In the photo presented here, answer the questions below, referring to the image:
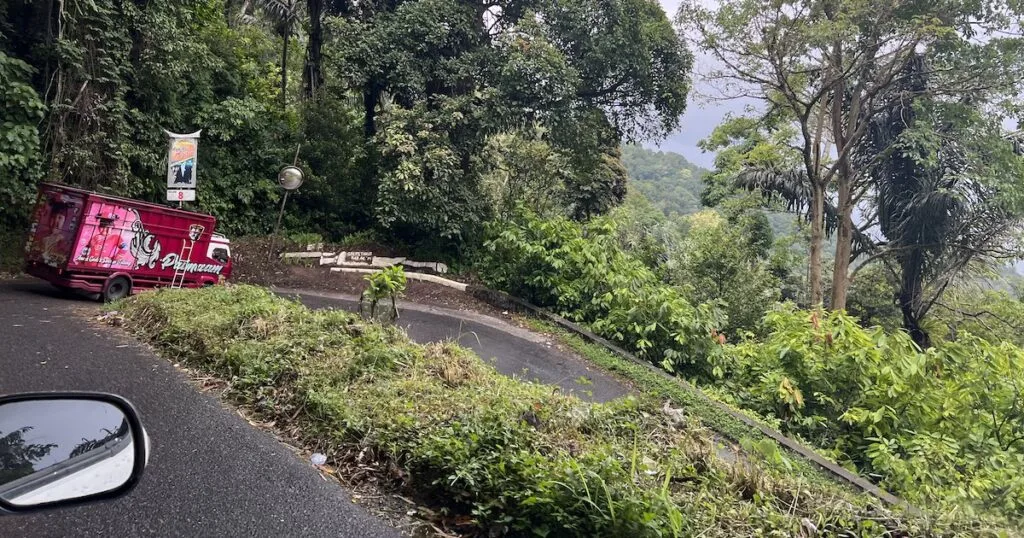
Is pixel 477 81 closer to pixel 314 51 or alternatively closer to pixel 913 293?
pixel 314 51

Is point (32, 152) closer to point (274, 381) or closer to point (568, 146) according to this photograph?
point (274, 381)

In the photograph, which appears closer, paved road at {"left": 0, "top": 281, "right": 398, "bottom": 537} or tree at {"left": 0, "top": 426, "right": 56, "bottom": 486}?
tree at {"left": 0, "top": 426, "right": 56, "bottom": 486}

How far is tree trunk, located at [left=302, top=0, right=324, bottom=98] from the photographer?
1700 centimetres

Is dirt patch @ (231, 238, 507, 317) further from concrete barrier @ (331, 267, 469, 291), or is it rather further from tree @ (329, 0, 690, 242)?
tree @ (329, 0, 690, 242)

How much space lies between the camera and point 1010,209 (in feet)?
48.6

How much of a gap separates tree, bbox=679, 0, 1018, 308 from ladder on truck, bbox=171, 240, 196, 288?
11919 millimetres

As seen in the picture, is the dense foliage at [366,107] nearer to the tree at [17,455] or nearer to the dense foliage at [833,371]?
the dense foliage at [833,371]

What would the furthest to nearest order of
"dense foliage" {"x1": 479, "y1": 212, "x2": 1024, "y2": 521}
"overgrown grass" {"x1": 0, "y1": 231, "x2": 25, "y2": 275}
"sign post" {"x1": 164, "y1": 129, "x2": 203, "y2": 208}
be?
"sign post" {"x1": 164, "y1": 129, "x2": 203, "y2": 208} < "overgrown grass" {"x1": 0, "y1": 231, "x2": 25, "y2": 275} < "dense foliage" {"x1": 479, "y1": 212, "x2": 1024, "y2": 521}

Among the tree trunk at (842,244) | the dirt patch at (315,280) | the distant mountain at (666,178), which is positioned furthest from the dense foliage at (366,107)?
the distant mountain at (666,178)

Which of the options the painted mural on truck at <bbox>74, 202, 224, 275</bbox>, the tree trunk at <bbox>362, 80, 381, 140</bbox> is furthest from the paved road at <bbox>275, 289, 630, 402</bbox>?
the tree trunk at <bbox>362, 80, 381, 140</bbox>

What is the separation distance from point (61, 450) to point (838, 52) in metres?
16.9

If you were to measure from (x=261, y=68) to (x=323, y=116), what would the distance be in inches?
210

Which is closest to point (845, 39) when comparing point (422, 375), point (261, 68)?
point (422, 375)

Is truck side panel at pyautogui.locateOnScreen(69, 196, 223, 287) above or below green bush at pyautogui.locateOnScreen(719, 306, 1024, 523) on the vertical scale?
below
